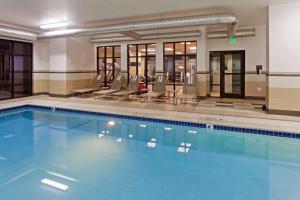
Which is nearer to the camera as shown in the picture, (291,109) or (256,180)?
(256,180)

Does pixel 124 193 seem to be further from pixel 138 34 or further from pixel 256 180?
pixel 138 34

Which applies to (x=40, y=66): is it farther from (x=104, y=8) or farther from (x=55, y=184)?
(x=55, y=184)

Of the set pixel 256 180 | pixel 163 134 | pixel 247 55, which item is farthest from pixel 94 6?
pixel 247 55

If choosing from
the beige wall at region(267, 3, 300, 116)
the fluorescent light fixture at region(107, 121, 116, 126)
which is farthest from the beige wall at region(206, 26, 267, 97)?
the fluorescent light fixture at region(107, 121, 116, 126)

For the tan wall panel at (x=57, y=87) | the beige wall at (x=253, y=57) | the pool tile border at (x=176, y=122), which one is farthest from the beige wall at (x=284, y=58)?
the tan wall panel at (x=57, y=87)

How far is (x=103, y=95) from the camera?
34.7 feet

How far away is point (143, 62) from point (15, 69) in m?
5.29

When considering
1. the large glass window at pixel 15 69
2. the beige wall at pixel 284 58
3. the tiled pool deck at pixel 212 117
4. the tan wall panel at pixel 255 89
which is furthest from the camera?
the large glass window at pixel 15 69

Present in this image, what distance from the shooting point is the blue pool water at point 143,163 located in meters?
2.93

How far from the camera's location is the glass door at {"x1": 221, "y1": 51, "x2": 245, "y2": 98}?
9.80 m

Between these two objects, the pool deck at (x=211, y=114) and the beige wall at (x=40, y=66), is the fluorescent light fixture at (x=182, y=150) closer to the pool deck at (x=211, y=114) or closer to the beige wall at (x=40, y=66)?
the pool deck at (x=211, y=114)

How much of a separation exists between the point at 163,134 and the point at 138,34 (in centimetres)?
553

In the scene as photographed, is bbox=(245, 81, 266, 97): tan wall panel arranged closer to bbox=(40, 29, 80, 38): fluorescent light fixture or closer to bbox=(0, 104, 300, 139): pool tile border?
bbox=(0, 104, 300, 139): pool tile border

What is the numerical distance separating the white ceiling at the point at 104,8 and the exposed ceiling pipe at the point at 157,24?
26cm
